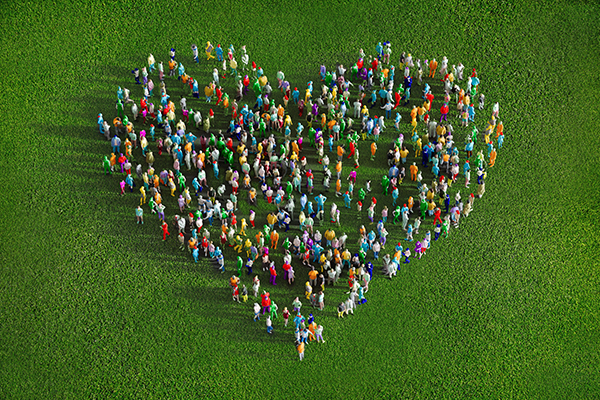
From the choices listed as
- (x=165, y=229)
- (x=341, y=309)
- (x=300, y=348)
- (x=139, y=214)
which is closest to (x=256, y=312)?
(x=300, y=348)

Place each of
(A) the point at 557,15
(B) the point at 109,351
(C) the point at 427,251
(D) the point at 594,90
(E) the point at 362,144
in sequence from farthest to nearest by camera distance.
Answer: (A) the point at 557,15 → (D) the point at 594,90 → (E) the point at 362,144 → (C) the point at 427,251 → (B) the point at 109,351

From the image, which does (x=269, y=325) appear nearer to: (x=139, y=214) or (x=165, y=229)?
(x=165, y=229)

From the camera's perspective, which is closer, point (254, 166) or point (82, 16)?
point (254, 166)

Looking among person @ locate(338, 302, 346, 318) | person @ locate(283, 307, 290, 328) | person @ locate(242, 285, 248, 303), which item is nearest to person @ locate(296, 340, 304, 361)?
person @ locate(283, 307, 290, 328)

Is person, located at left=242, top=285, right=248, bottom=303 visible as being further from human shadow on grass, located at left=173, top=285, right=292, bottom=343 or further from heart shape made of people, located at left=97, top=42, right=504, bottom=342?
human shadow on grass, located at left=173, top=285, right=292, bottom=343

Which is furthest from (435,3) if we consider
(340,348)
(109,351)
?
(109,351)

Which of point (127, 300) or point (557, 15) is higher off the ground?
point (557, 15)

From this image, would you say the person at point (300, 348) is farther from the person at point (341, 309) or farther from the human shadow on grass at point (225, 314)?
the person at point (341, 309)

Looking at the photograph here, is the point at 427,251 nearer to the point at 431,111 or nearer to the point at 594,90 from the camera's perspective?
the point at 431,111

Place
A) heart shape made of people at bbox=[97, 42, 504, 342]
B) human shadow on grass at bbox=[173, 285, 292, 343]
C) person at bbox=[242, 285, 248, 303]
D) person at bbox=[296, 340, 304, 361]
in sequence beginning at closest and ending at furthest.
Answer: person at bbox=[296, 340, 304, 361], human shadow on grass at bbox=[173, 285, 292, 343], person at bbox=[242, 285, 248, 303], heart shape made of people at bbox=[97, 42, 504, 342]
